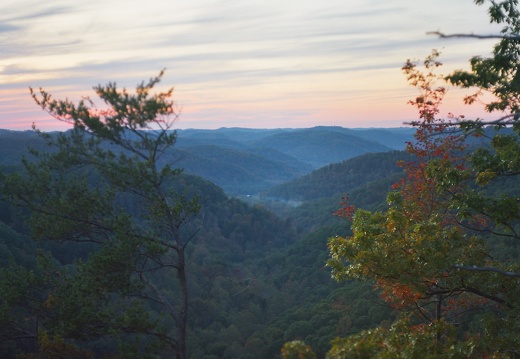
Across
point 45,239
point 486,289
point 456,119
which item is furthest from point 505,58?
point 45,239

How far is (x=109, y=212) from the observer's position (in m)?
13.5

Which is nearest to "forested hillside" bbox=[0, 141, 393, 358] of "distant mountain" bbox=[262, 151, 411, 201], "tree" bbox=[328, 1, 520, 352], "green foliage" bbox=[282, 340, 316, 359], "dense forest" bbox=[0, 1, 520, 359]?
"dense forest" bbox=[0, 1, 520, 359]

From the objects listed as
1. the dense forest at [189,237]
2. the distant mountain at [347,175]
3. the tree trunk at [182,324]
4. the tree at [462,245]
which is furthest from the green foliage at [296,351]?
the distant mountain at [347,175]

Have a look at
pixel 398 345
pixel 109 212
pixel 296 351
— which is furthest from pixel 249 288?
pixel 296 351

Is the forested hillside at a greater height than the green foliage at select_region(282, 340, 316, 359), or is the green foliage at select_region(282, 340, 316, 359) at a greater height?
the green foliage at select_region(282, 340, 316, 359)

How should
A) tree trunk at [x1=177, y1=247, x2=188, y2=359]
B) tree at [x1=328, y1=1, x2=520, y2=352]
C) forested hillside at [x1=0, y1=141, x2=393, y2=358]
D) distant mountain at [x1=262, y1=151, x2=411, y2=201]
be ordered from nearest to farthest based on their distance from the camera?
tree at [x1=328, y1=1, x2=520, y2=352] → tree trunk at [x1=177, y1=247, x2=188, y2=359] → forested hillside at [x1=0, y1=141, x2=393, y2=358] → distant mountain at [x1=262, y1=151, x2=411, y2=201]

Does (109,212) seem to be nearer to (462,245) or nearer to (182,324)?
(182,324)

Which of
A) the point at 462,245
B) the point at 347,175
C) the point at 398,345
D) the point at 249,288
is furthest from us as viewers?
the point at 347,175

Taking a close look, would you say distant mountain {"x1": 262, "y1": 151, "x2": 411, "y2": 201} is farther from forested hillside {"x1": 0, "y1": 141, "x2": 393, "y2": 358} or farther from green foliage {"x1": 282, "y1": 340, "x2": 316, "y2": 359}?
green foliage {"x1": 282, "y1": 340, "x2": 316, "y2": 359}

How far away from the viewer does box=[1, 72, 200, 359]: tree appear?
12156 millimetres

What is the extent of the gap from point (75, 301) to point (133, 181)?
346 cm

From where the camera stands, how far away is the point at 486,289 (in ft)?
32.5

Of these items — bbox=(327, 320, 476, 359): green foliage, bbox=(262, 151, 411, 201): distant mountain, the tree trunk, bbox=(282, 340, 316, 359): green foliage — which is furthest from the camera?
bbox=(262, 151, 411, 201): distant mountain

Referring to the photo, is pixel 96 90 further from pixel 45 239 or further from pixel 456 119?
pixel 456 119
